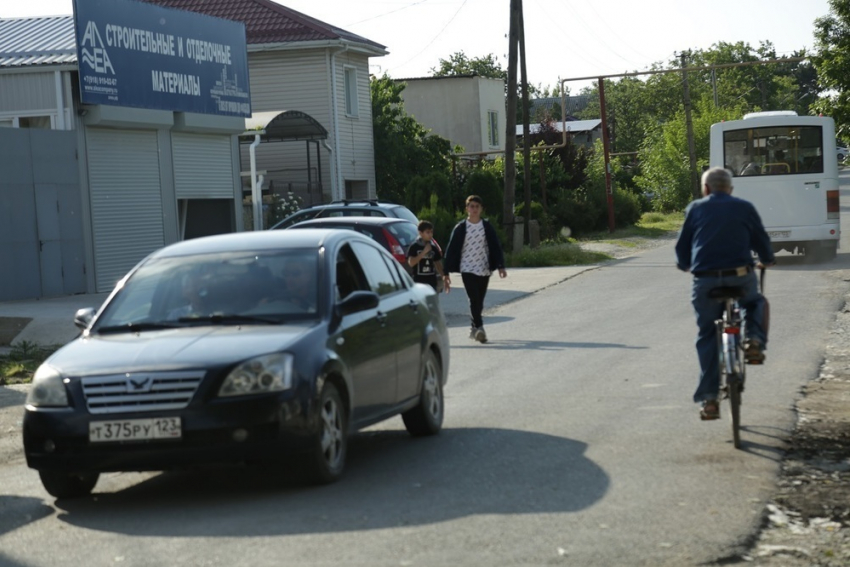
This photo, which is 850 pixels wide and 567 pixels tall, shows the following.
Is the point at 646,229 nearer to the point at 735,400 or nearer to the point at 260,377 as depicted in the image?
the point at 735,400

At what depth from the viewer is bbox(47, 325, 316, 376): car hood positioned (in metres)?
7.34

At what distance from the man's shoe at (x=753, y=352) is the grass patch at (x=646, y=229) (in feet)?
99.8

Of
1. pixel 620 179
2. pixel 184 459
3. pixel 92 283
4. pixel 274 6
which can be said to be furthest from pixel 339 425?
pixel 620 179

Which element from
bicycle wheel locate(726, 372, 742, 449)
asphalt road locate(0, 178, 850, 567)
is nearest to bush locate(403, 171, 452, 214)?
asphalt road locate(0, 178, 850, 567)

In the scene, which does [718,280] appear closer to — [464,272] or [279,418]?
[279,418]

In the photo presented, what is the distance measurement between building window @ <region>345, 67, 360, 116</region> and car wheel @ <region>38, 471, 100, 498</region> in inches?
1362

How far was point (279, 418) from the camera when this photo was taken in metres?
7.28

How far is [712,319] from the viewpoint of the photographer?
904cm

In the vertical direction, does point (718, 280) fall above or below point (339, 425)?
above

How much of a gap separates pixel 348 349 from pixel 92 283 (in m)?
17.3

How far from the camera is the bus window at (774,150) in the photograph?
28.2 metres

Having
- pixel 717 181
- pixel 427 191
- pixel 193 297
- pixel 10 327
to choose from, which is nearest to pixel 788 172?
pixel 427 191

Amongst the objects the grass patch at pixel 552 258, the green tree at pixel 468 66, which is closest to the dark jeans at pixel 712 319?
the grass patch at pixel 552 258

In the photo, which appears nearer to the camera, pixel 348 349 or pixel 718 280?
pixel 348 349
